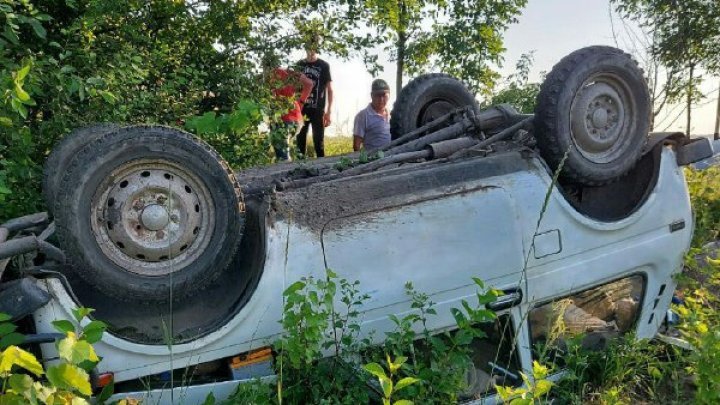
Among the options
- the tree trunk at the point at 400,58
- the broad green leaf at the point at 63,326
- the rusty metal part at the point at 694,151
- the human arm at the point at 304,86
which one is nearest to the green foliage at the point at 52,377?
the broad green leaf at the point at 63,326

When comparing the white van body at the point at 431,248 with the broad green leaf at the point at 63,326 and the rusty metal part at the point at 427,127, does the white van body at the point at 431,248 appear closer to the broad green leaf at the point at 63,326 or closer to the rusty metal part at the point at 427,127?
the broad green leaf at the point at 63,326

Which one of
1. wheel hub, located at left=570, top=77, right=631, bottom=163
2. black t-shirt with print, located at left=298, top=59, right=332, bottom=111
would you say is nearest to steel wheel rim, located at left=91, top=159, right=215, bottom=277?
wheel hub, located at left=570, top=77, right=631, bottom=163

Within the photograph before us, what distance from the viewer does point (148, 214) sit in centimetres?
237

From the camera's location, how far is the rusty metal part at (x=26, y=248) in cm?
227

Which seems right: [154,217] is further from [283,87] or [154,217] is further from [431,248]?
[283,87]

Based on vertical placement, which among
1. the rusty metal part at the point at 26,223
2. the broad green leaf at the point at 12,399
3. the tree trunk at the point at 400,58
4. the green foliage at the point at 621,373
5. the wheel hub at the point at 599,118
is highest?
the tree trunk at the point at 400,58

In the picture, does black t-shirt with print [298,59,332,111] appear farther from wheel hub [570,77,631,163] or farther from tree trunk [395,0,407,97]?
wheel hub [570,77,631,163]

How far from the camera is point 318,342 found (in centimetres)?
246

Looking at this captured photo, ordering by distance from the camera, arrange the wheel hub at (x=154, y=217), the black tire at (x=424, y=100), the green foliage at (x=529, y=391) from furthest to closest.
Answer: the black tire at (x=424, y=100), the wheel hub at (x=154, y=217), the green foliage at (x=529, y=391)

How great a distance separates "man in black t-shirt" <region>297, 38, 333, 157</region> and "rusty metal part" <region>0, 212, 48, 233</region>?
3.83m

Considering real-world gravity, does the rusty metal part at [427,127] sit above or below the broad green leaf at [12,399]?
above

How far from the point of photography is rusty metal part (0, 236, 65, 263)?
2.27 metres

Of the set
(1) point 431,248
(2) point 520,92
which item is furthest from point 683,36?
(1) point 431,248

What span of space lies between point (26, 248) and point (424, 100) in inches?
117
